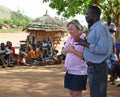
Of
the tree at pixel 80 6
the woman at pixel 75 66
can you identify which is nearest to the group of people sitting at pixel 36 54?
the tree at pixel 80 6

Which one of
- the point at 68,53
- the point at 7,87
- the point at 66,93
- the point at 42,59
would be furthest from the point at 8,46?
the point at 68,53

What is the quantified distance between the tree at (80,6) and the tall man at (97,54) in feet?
42.9

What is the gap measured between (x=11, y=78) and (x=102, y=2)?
8893mm

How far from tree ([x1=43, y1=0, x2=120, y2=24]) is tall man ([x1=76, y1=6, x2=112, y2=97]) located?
1306cm

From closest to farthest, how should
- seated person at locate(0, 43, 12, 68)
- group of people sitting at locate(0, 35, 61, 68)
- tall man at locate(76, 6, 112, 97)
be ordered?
1. tall man at locate(76, 6, 112, 97)
2. seated person at locate(0, 43, 12, 68)
3. group of people sitting at locate(0, 35, 61, 68)

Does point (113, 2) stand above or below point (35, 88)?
above

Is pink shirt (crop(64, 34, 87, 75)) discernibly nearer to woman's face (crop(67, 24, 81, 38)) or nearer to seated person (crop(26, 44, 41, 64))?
woman's face (crop(67, 24, 81, 38))

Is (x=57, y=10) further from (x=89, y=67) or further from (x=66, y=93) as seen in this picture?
(x=89, y=67)

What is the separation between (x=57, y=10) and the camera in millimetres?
18531

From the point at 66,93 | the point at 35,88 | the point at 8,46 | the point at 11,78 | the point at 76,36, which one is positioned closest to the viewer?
the point at 76,36

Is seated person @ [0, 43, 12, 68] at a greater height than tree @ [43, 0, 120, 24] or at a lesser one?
lesser

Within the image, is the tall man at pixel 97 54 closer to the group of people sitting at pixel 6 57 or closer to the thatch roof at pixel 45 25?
the group of people sitting at pixel 6 57

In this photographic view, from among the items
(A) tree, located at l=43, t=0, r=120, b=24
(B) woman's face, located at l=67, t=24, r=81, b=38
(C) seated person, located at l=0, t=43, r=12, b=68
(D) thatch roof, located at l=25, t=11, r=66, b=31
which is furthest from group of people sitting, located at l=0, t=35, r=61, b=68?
(B) woman's face, located at l=67, t=24, r=81, b=38

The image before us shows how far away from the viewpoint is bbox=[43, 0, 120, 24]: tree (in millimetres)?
17438
